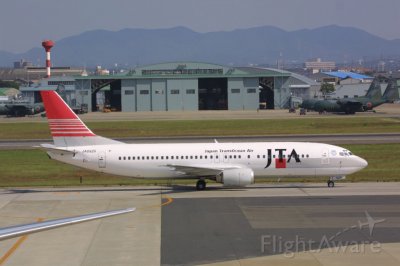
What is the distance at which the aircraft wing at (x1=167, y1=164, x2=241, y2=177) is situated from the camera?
42.9 metres

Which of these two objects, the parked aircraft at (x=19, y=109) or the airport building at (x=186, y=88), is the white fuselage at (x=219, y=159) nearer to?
the parked aircraft at (x=19, y=109)

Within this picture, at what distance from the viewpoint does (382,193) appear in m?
40.7

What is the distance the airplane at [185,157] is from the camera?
4356cm

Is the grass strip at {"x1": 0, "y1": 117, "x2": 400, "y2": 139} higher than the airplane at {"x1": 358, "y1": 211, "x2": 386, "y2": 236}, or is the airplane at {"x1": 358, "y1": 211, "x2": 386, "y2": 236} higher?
the grass strip at {"x1": 0, "y1": 117, "x2": 400, "y2": 139}

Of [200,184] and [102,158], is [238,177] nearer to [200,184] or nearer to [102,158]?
[200,184]

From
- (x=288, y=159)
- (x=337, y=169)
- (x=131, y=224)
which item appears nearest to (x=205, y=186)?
(x=288, y=159)

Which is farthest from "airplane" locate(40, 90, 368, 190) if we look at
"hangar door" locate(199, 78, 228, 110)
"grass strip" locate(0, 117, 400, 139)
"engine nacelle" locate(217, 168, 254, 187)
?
"hangar door" locate(199, 78, 228, 110)

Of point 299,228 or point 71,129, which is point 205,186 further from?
point 299,228

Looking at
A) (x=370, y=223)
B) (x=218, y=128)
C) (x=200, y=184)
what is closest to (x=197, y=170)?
Answer: (x=200, y=184)

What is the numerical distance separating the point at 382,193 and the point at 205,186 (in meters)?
11.4

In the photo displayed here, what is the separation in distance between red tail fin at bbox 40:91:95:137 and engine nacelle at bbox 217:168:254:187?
388 inches

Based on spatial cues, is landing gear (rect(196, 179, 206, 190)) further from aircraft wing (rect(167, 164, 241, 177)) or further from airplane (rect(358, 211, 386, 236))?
airplane (rect(358, 211, 386, 236))

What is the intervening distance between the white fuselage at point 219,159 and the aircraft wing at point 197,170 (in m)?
0.14

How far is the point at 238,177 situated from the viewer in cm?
4234
